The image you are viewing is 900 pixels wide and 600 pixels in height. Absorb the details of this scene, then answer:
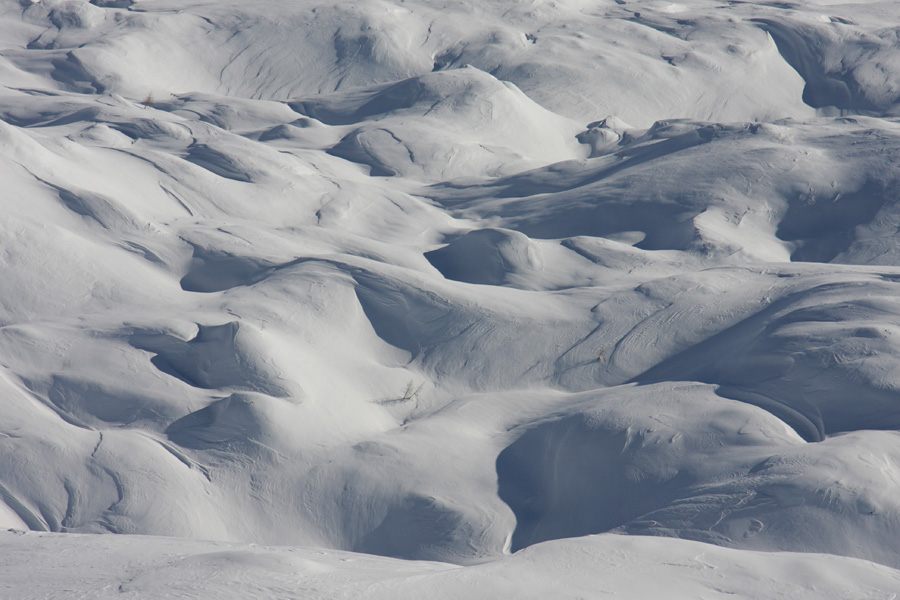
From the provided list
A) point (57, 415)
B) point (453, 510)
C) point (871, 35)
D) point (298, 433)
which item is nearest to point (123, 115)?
point (57, 415)

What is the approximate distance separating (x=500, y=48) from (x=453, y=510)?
6.53m

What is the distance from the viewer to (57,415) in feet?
11.8

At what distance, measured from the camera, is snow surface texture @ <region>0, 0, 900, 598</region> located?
2.84 m

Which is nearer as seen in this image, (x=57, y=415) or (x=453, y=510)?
(x=453, y=510)

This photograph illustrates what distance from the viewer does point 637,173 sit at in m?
5.96

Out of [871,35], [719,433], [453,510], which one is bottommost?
[453,510]

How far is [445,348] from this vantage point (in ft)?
14.1

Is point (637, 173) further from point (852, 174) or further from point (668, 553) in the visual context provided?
point (668, 553)

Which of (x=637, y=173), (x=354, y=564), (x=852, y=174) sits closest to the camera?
(x=354, y=564)

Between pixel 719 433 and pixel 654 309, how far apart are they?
1162mm

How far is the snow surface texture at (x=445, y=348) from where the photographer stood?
2844 mm

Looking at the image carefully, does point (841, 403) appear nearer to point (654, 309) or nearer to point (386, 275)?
point (654, 309)

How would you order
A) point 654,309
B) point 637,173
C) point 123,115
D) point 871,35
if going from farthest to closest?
point 871,35
point 123,115
point 637,173
point 654,309

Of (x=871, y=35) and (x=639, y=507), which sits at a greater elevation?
(x=871, y=35)
